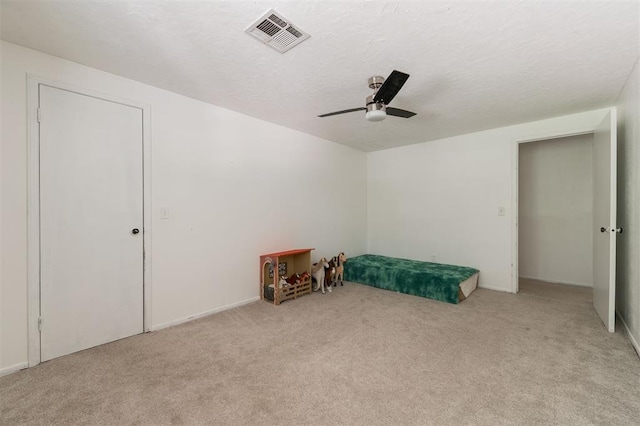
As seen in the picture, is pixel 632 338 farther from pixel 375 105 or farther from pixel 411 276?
pixel 375 105

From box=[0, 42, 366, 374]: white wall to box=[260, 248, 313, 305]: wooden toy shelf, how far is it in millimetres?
131

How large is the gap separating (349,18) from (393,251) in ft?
13.2

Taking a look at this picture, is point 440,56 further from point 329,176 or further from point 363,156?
point 363,156

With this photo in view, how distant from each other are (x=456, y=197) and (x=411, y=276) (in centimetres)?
160

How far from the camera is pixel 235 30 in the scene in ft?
5.65

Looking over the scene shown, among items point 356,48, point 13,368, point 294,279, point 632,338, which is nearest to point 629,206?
point 632,338

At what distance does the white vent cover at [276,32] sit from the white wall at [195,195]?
1444 millimetres

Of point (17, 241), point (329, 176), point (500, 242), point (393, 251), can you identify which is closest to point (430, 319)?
point (500, 242)

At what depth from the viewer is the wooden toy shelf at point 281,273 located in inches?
128

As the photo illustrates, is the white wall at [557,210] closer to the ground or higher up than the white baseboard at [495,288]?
higher up

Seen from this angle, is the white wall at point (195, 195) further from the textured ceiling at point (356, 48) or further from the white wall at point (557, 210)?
the white wall at point (557, 210)

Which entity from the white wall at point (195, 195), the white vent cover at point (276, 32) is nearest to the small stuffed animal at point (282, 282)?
the white wall at point (195, 195)

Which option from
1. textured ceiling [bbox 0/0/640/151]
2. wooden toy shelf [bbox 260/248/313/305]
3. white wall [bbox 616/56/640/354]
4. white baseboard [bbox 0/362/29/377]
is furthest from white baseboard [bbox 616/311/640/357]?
white baseboard [bbox 0/362/29/377]

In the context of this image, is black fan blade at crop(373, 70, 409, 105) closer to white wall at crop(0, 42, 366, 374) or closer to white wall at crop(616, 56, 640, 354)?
white wall at crop(0, 42, 366, 374)
